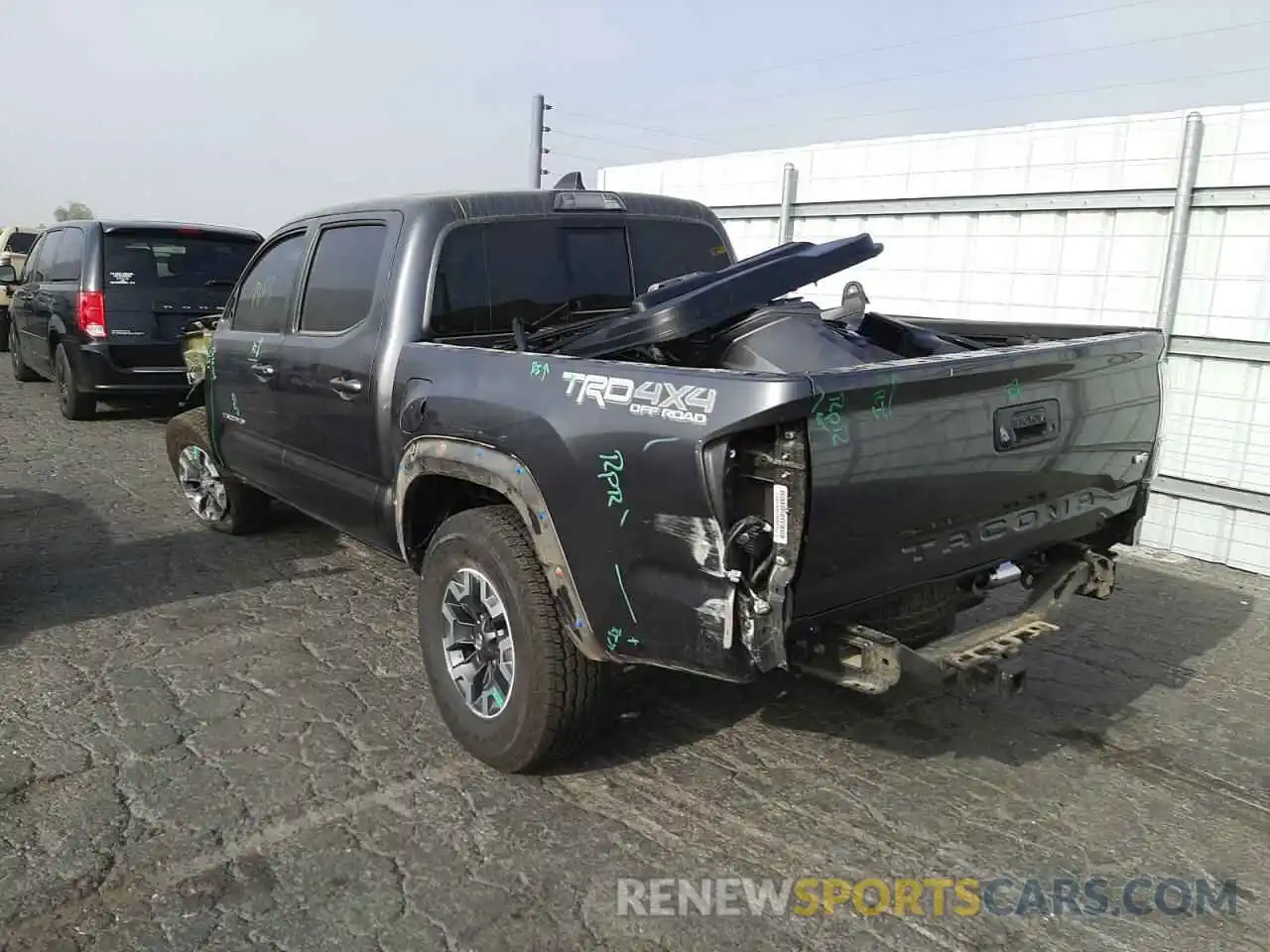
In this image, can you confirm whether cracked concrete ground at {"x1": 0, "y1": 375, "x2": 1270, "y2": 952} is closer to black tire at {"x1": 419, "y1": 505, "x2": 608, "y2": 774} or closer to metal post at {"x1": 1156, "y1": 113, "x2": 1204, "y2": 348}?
black tire at {"x1": 419, "y1": 505, "x2": 608, "y2": 774}

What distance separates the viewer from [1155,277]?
6.54 metres

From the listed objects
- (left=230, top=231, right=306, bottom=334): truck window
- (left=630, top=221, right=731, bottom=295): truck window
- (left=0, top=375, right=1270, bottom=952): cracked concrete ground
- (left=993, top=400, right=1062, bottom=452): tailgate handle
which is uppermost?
(left=630, top=221, right=731, bottom=295): truck window

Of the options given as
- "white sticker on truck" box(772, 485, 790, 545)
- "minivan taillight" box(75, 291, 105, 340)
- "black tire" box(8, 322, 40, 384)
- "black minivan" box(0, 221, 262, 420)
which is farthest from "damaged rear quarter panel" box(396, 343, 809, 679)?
"black tire" box(8, 322, 40, 384)

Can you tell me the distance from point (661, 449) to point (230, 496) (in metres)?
4.24

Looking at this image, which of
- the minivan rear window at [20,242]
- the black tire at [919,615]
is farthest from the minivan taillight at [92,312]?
the minivan rear window at [20,242]

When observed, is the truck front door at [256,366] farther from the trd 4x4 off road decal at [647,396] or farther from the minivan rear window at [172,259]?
the minivan rear window at [172,259]

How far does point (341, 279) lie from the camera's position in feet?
14.4

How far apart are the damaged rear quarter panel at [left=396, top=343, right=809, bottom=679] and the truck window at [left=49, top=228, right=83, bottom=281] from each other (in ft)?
26.6

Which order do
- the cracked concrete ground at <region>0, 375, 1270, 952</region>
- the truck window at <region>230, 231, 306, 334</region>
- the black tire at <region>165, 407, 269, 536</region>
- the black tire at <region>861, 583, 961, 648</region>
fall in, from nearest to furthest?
the cracked concrete ground at <region>0, 375, 1270, 952</region>, the black tire at <region>861, 583, 961, 648</region>, the truck window at <region>230, 231, 306, 334</region>, the black tire at <region>165, 407, 269, 536</region>

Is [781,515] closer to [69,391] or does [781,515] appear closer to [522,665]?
[522,665]

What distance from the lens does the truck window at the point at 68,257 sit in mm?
9461

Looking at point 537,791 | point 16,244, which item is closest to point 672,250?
point 537,791

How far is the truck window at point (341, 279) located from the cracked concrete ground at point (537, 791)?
59.6 inches

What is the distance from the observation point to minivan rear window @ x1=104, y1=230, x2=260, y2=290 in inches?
359
